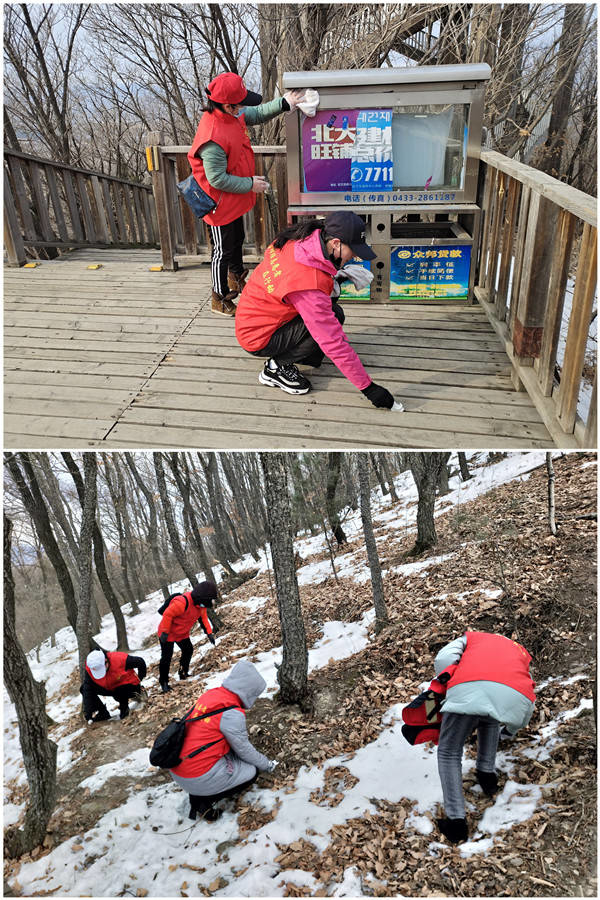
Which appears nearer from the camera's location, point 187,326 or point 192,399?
point 192,399

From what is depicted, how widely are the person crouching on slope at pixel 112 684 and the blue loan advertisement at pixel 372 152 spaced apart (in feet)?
16.0

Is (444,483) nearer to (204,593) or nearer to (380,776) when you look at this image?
(204,593)

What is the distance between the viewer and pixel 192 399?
4305mm

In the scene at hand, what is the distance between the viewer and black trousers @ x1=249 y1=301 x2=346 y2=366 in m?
4.35

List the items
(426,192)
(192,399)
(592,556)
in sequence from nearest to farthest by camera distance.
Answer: (192,399) < (592,556) < (426,192)

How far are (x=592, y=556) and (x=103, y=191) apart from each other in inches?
275

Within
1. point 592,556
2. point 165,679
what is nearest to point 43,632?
point 165,679

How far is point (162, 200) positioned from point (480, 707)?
18.2 feet

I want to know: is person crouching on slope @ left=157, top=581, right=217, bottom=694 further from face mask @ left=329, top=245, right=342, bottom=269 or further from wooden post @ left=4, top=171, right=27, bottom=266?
wooden post @ left=4, top=171, right=27, bottom=266

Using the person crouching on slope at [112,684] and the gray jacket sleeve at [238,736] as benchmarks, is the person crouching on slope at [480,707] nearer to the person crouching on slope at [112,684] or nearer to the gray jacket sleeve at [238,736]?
the gray jacket sleeve at [238,736]

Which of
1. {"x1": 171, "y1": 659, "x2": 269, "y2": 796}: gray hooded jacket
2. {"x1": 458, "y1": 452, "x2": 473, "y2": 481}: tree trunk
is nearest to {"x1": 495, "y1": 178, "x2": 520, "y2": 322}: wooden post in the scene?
{"x1": 171, "y1": 659, "x2": 269, "y2": 796}: gray hooded jacket

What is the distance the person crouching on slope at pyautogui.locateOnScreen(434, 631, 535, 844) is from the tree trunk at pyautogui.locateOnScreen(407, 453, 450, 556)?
403 centimetres

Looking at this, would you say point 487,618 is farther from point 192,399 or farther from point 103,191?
point 103,191

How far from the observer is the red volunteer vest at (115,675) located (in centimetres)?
592
